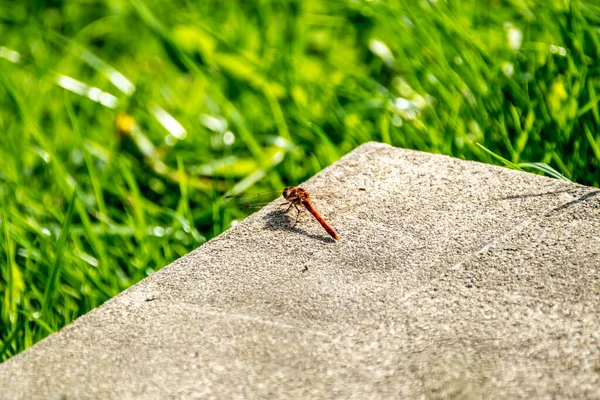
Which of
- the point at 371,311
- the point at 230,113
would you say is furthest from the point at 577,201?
the point at 230,113

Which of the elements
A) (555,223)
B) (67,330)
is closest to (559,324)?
(555,223)

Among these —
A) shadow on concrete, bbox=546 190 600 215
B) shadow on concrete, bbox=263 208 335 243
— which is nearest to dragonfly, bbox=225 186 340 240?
shadow on concrete, bbox=263 208 335 243

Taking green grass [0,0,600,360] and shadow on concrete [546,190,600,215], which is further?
green grass [0,0,600,360]

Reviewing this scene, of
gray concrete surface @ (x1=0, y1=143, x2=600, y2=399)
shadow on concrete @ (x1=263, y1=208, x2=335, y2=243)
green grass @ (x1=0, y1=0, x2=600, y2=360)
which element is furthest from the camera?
green grass @ (x1=0, y1=0, x2=600, y2=360)

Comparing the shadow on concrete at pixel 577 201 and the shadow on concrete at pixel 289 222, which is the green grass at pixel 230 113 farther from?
the shadow on concrete at pixel 289 222

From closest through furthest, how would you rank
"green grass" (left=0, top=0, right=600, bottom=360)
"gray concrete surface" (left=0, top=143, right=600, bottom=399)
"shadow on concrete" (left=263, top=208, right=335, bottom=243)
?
1. "gray concrete surface" (left=0, top=143, right=600, bottom=399)
2. "shadow on concrete" (left=263, top=208, right=335, bottom=243)
3. "green grass" (left=0, top=0, right=600, bottom=360)

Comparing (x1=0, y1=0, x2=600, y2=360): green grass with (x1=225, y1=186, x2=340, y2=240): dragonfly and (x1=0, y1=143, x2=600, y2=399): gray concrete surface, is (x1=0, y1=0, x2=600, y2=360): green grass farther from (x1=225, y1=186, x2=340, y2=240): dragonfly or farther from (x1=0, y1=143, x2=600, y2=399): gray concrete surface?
(x1=225, y1=186, x2=340, y2=240): dragonfly
